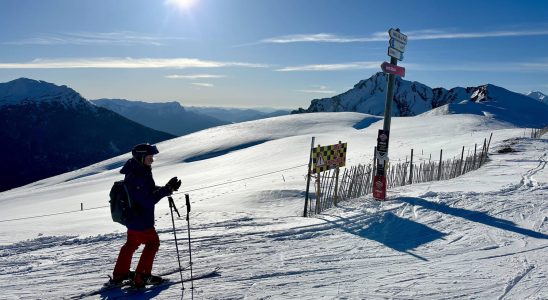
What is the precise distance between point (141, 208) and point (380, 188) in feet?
21.3

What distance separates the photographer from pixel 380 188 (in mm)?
10289

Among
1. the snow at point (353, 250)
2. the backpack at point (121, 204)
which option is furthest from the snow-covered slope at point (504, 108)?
the backpack at point (121, 204)

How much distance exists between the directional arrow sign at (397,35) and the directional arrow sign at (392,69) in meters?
0.67

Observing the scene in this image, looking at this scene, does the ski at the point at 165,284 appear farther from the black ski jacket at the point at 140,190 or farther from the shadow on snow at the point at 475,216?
the shadow on snow at the point at 475,216

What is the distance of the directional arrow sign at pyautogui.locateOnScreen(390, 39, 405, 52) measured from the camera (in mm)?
9789

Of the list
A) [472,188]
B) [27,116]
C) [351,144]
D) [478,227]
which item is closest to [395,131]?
[351,144]

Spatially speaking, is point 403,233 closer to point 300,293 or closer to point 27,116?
point 300,293

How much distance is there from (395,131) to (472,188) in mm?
38963

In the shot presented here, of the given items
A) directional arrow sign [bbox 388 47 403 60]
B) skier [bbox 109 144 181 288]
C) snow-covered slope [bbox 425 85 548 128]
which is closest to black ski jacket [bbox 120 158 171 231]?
skier [bbox 109 144 181 288]

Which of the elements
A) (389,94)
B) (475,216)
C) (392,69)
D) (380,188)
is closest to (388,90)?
(389,94)

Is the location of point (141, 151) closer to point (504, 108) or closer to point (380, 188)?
point (380, 188)

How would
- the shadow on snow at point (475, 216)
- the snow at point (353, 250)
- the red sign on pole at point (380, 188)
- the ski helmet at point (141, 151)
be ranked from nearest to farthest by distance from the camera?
the ski helmet at point (141, 151), the snow at point (353, 250), the shadow on snow at point (475, 216), the red sign on pole at point (380, 188)

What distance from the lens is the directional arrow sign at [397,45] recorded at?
9789 millimetres

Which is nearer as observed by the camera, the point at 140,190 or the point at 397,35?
the point at 140,190
